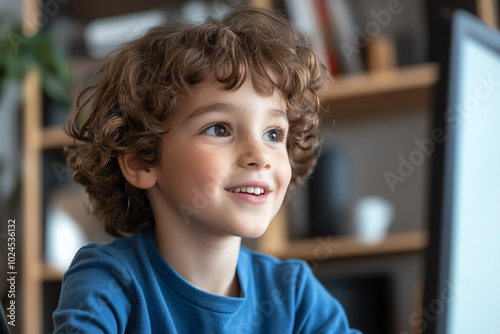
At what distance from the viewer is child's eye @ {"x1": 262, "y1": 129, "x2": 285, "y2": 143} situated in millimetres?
708

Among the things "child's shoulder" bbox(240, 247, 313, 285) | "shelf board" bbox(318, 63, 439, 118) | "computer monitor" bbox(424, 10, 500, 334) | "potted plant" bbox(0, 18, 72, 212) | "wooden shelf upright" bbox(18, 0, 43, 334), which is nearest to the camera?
"computer monitor" bbox(424, 10, 500, 334)

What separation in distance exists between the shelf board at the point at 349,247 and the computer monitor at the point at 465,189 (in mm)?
1048

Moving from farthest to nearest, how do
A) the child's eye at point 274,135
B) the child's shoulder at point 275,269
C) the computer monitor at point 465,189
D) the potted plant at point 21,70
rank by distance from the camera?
1. the potted plant at point 21,70
2. the child's shoulder at point 275,269
3. the child's eye at point 274,135
4. the computer monitor at point 465,189

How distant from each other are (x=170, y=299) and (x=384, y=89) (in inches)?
52.3

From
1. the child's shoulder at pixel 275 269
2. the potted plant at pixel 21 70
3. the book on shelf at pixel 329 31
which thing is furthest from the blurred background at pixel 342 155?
the child's shoulder at pixel 275 269

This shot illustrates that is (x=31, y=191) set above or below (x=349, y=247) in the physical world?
above

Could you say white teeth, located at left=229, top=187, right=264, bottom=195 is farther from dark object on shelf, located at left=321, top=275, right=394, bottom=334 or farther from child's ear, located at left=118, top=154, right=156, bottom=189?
dark object on shelf, located at left=321, top=275, right=394, bottom=334

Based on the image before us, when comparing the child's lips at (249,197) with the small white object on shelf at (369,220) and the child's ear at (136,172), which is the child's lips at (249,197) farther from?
the small white object on shelf at (369,220)

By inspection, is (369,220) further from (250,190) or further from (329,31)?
(250,190)

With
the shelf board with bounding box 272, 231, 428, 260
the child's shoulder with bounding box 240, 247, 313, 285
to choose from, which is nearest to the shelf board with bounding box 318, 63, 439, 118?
the shelf board with bounding box 272, 231, 428, 260

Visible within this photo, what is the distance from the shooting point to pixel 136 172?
2.40ft

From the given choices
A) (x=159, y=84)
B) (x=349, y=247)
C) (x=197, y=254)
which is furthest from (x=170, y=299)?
(x=349, y=247)

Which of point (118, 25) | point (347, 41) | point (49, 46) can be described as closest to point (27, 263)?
point (49, 46)

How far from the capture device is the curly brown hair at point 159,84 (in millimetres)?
689
